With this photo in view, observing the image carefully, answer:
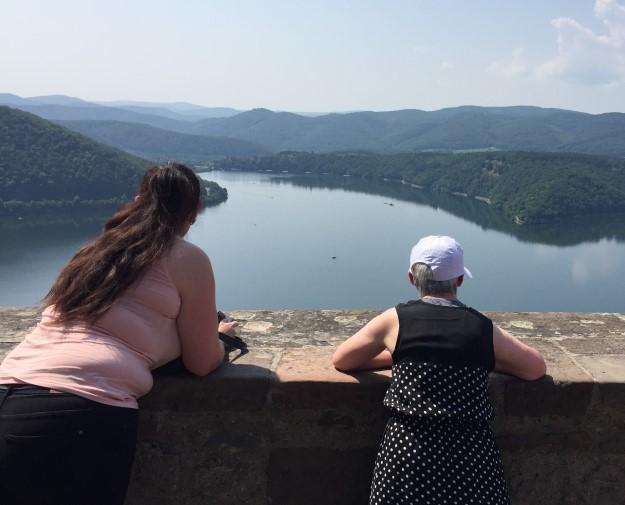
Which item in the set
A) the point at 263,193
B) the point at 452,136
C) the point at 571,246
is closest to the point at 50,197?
the point at 263,193

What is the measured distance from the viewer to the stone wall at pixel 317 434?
1.42 meters

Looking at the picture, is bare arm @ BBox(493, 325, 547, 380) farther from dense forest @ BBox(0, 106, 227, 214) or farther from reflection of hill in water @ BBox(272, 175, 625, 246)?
dense forest @ BBox(0, 106, 227, 214)

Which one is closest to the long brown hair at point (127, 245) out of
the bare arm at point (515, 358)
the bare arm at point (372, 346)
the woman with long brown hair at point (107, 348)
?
the woman with long brown hair at point (107, 348)

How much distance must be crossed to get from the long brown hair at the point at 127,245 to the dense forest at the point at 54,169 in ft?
174

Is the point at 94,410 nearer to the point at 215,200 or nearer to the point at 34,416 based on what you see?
the point at 34,416

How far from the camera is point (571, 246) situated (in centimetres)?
4881

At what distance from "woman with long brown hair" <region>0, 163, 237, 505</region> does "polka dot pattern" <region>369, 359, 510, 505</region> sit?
0.46 meters

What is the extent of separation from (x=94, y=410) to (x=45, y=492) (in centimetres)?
16

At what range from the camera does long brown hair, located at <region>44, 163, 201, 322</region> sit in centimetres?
123

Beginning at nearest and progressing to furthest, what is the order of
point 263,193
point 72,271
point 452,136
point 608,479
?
point 72,271, point 608,479, point 263,193, point 452,136

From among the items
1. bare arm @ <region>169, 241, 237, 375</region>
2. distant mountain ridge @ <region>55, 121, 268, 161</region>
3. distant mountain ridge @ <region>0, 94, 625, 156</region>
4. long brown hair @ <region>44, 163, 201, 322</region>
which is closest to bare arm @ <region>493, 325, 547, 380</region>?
bare arm @ <region>169, 241, 237, 375</region>

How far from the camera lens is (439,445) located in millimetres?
1179

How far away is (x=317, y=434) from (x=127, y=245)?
64 centimetres

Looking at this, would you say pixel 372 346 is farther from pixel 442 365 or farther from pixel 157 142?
pixel 157 142
